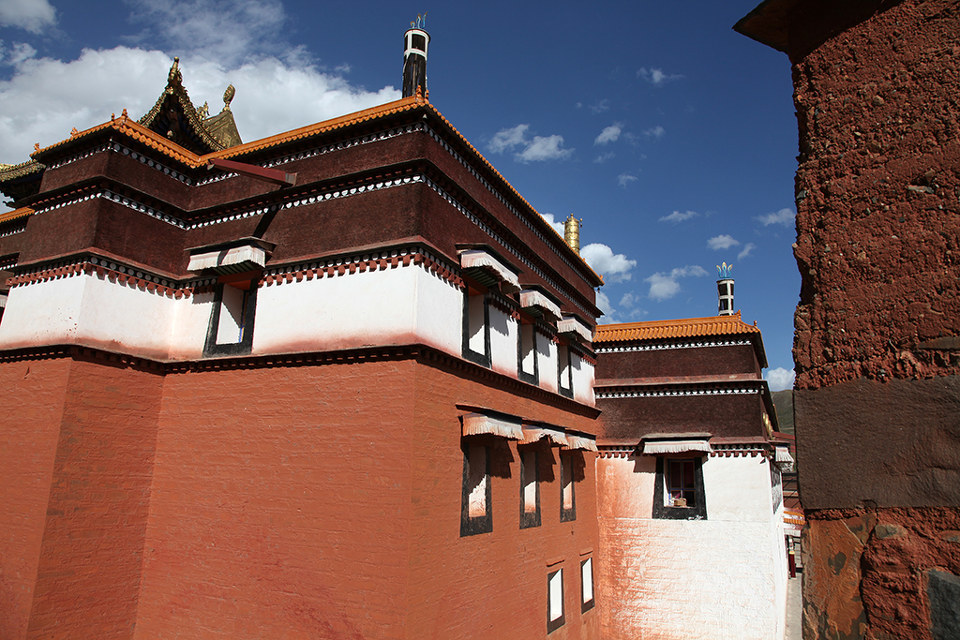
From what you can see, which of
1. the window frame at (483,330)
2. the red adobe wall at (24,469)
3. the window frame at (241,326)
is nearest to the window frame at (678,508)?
the window frame at (483,330)

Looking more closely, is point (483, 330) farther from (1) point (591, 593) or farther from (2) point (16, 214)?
(2) point (16, 214)

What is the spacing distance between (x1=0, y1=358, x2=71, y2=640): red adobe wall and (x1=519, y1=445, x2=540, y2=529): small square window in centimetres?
716

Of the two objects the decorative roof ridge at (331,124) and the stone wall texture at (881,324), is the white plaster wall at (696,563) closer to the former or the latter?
the decorative roof ridge at (331,124)

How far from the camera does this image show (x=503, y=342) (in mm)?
11469

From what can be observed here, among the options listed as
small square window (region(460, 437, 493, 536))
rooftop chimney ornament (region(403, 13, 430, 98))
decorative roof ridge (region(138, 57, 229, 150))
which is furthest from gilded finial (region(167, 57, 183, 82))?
small square window (region(460, 437, 493, 536))

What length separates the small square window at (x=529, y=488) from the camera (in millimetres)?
11516

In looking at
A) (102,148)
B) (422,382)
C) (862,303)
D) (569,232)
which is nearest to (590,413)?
(569,232)

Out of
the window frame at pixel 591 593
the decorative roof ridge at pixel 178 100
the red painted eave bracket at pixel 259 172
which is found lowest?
the window frame at pixel 591 593

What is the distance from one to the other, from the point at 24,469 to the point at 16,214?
18.4ft

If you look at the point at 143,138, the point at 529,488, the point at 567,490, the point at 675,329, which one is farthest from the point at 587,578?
the point at 143,138

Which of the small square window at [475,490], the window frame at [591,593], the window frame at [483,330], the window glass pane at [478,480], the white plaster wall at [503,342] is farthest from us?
the window frame at [591,593]

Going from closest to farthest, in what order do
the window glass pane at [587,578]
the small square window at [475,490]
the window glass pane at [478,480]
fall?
the small square window at [475,490] < the window glass pane at [478,480] < the window glass pane at [587,578]

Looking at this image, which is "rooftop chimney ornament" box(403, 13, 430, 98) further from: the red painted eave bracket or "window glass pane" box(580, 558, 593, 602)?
"window glass pane" box(580, 558, 593, 602)

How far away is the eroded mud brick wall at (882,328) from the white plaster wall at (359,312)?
5.93m
